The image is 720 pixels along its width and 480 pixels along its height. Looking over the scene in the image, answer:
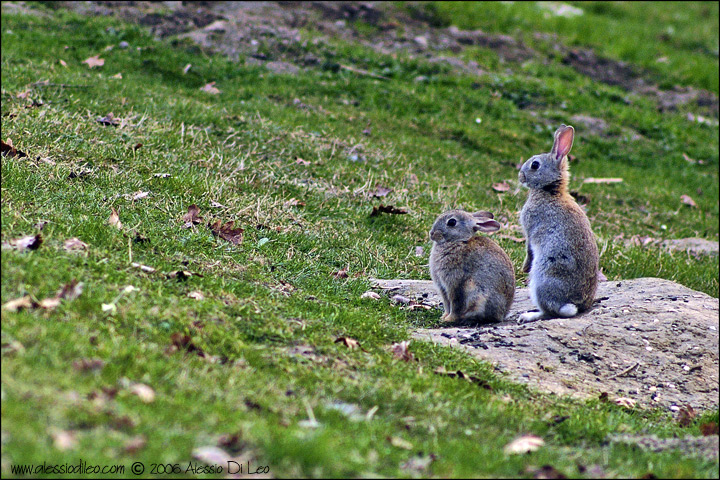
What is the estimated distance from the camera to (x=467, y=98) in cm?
1595

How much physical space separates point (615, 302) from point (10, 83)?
8933 millimetres

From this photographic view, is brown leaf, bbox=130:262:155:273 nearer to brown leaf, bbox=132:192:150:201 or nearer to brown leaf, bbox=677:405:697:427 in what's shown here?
brown leaf, bbox=132:192:150:201

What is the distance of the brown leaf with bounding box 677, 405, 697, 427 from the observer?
18.5 ft

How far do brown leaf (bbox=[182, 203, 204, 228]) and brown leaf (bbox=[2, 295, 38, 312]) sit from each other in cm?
270

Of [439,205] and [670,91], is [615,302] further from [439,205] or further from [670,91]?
[670,91]

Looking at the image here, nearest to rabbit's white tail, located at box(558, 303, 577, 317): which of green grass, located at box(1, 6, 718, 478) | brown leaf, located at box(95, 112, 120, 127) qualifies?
green grass, located at box(1, 6, 718, 478)

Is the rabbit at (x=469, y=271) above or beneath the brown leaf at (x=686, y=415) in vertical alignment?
above

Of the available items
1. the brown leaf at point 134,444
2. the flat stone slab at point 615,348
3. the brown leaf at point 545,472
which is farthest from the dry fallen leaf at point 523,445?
the brown leaf at point 134,444

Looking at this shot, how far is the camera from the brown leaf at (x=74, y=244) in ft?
18.6

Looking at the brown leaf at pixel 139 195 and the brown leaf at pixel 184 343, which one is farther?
the brown leaf at pixel 139 195

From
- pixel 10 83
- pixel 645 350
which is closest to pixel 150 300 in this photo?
pixel 645 350

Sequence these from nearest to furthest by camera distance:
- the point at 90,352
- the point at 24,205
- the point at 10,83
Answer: the point at 90,352 < the point at 24,205 < the point at 10,83

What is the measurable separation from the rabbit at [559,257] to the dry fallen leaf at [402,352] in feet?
5.94

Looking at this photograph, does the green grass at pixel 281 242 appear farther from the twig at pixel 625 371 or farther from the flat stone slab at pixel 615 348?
the twig at pixel 625 371
